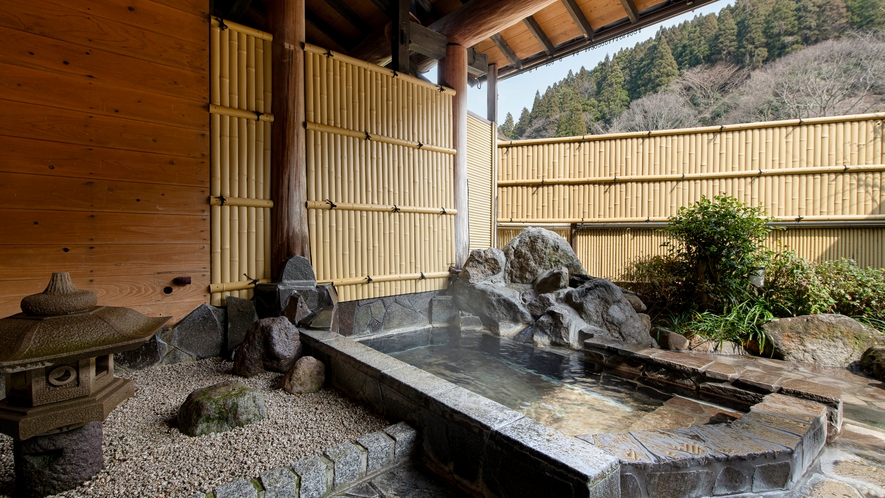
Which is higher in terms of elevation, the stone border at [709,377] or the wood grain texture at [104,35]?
the wood grain texture at [104,35]

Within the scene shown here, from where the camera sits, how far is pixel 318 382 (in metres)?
2.97

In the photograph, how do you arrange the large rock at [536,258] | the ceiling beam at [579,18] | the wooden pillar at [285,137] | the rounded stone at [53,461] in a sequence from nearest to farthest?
the rounded stone at [53,461], the wooden pillar at [285,137], the ceiling beam at [579,18], the large rock at [536,258]

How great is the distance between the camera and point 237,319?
12.5ft

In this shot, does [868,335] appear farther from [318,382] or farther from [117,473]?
[117,473]

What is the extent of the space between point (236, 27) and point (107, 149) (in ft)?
5.44

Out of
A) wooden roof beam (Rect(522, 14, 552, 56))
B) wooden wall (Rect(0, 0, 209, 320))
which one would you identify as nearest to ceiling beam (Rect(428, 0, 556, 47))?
wooden roof beam (Rect(522, 14, 552, 56))

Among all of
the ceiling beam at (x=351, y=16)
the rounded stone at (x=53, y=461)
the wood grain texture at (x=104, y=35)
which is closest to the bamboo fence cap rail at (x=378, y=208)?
the wood grain texture at (x=104, y=35)

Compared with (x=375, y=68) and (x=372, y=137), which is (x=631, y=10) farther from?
(x=372, y=137)

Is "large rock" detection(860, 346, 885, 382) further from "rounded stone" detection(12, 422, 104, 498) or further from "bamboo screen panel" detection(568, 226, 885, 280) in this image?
"rounded stone" detection(12, 422, 104, 498)

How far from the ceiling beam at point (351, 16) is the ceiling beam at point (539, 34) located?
98.9 inches

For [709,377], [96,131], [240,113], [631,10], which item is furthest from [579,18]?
[96,131]

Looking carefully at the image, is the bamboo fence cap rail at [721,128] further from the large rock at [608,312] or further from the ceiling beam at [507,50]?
the large rock at [608,312]

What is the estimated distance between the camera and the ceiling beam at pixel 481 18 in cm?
493

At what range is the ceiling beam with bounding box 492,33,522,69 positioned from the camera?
21.9 feet
